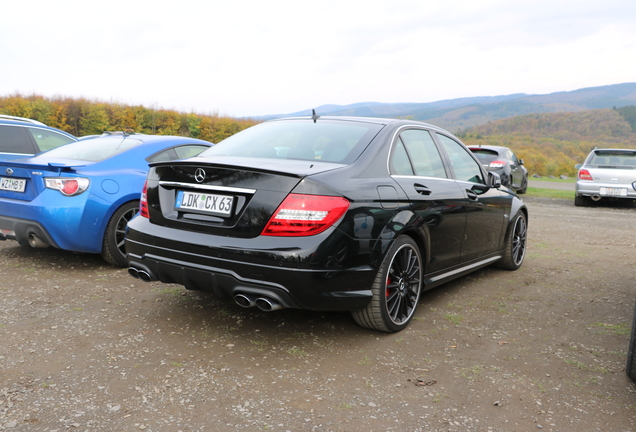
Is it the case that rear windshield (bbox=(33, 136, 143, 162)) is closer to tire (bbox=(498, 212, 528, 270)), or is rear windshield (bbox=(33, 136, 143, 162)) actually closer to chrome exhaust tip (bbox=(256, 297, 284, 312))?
chrome exhaust tip (bbox=(256, 297, 284, 312))

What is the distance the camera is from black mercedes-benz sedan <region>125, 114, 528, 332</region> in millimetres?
3293

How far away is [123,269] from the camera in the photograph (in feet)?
18.4

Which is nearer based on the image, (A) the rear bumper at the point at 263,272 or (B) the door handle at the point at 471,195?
(A) the rear bumper at the point at 263,272

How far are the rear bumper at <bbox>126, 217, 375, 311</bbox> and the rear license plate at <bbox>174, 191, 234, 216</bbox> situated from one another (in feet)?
0.56

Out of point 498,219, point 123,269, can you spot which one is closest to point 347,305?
point 498,219

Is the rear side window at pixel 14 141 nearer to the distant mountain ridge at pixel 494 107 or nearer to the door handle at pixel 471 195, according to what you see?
the door handle at pixel 471 195

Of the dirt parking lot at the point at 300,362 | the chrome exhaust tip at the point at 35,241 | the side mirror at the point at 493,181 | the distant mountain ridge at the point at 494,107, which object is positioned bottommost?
the dirt parking lot at the point at 300,362

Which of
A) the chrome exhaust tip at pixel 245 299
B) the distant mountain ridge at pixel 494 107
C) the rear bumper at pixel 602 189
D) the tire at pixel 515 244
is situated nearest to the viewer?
the chrome exhaust tip at pixel 245 299

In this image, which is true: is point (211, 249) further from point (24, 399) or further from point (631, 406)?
point (631, 406)

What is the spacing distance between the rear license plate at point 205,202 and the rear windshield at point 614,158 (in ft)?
42.0

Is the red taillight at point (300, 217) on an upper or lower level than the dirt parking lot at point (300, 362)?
upper

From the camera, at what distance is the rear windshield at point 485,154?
→ 1483 centimetres

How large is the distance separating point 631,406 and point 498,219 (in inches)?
109

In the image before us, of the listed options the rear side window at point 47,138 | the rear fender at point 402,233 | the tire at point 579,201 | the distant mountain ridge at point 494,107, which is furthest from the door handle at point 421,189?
the distant mountain ridge at point 494,107
